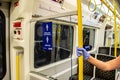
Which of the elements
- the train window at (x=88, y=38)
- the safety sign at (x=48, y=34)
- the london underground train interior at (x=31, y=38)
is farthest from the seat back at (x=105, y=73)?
the safety sign at (x=48, y=34)

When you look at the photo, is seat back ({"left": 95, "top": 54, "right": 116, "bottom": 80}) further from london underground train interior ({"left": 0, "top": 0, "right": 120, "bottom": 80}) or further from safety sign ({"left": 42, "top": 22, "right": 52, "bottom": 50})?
safety sign ({"left": 42, "top": 22, "right": 52, "bottom": 50})

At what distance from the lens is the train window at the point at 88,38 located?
4.93 meters

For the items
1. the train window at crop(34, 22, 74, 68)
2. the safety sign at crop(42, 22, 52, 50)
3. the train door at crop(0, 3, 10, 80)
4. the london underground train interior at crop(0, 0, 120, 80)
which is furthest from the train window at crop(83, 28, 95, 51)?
the train door at crop(0, 3, 10, 80)

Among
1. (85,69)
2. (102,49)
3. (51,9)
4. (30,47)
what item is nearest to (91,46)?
(102,49)

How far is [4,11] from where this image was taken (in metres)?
2.26

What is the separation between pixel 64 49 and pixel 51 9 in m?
1.18

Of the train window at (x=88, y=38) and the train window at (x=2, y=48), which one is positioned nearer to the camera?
the train window at (x=2, y=48)

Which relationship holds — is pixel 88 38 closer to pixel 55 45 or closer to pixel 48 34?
pixel 55 45

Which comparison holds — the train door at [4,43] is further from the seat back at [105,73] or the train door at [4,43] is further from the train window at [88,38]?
the train window at [88,38]

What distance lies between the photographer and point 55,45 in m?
3.24

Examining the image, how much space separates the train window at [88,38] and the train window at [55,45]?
116 cm

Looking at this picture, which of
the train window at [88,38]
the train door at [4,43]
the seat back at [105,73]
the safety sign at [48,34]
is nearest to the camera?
the safety sign at [48,34]

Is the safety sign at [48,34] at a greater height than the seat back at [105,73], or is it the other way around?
the safety sign at [48,34]

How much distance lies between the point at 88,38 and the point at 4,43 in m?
3.47
